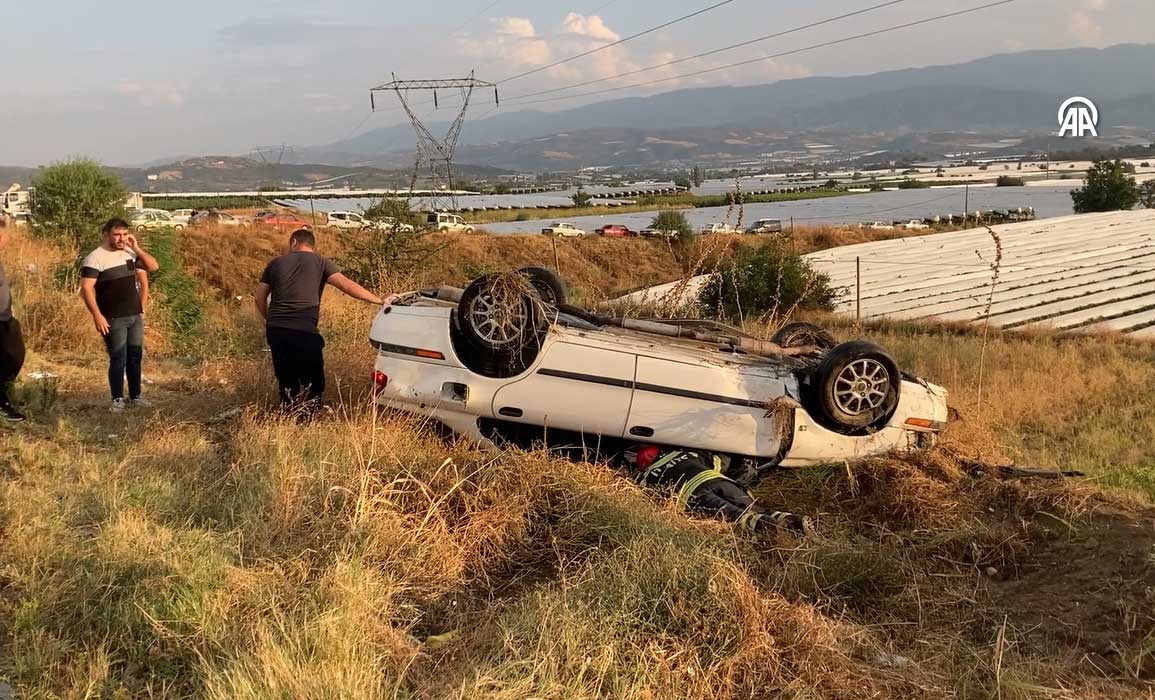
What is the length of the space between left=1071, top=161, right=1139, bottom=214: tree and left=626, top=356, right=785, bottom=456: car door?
64.5m

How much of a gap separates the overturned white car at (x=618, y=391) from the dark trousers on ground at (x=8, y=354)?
3.27m

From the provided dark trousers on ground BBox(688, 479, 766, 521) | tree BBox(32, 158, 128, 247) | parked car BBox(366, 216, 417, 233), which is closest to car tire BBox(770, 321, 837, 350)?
dark trousers on ground BBox(688, 479, 766, 521)

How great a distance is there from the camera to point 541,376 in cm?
490

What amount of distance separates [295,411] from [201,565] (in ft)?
8.27

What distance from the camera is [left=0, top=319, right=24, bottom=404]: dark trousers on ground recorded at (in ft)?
19.9

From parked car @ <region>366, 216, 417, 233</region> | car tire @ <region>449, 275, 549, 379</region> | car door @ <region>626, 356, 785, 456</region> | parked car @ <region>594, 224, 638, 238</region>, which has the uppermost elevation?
parked car @ <region>594, 224, 638, 238</region>

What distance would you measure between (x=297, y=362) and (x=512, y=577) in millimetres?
2994

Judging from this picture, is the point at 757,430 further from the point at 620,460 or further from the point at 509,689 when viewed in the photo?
the point at 509,689

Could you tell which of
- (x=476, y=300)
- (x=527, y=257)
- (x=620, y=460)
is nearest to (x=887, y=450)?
(x=620, y=460)

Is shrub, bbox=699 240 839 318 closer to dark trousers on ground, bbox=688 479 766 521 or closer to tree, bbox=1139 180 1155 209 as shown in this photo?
dark trousers on ground, bbox=688 479 766 521

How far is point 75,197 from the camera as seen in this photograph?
22172mm

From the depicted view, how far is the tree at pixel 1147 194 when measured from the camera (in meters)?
60.7

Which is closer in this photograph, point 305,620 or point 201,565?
point 305,620

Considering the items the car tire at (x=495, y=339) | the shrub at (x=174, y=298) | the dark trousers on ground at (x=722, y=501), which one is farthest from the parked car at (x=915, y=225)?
the dark trousers on ground at (x=722, y=501)
